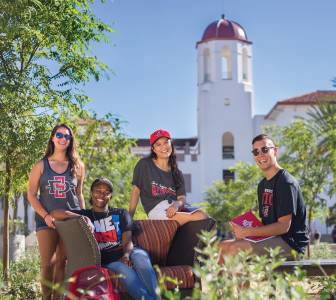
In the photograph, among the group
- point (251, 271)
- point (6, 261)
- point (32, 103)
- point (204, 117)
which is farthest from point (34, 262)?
point (204, 117)

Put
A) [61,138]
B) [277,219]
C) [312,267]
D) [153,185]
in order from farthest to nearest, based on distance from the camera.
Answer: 1. [153,185]
2. [61,138]
3. [277,219]
4. [312,267]

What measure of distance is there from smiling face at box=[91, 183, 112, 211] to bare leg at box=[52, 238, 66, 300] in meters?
0.61

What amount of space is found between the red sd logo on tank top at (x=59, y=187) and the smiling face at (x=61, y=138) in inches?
11.8

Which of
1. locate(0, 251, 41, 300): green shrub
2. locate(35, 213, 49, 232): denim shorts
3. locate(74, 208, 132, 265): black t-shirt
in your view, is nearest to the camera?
locate(74, 208, 132, 265): black t-shirt

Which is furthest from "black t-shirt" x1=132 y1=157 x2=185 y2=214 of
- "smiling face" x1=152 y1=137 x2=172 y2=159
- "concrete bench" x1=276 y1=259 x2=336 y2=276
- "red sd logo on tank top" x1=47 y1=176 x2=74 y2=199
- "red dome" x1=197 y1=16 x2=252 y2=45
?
"red dome" x1=197 y1=16 x2=252 y2=45

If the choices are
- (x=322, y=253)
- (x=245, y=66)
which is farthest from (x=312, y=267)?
(x=245, y=66)

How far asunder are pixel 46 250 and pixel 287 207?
6.97 feet

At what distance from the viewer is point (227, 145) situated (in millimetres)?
60531

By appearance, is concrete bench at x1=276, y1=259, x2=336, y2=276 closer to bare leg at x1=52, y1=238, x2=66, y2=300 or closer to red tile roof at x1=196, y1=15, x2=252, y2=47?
bare leg at x1=52, y1=238, x2=66, y2=300

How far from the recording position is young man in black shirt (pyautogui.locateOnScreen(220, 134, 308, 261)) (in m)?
5.87

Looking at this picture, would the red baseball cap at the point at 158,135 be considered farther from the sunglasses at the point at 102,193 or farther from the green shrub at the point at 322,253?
the green shrub at the point at 322,253

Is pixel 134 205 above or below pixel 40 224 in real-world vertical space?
above

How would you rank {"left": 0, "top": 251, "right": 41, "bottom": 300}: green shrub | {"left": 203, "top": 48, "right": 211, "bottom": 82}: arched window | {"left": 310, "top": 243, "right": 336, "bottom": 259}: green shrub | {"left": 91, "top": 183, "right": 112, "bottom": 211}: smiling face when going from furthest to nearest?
{"left": 203, "top": 48, "right": 211, "bottom": 82}: arched window, {"left": 310, "top": 243, "right": 336, "bottom": 259}: green shrub, {"left": 0, "top": 251, "right": 41, "bottom": 300}: green shrub, {"left": 91, "top": 183, "right": 112, "bottom": 211}: smiling face

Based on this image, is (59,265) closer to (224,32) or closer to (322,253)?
(322,253)
